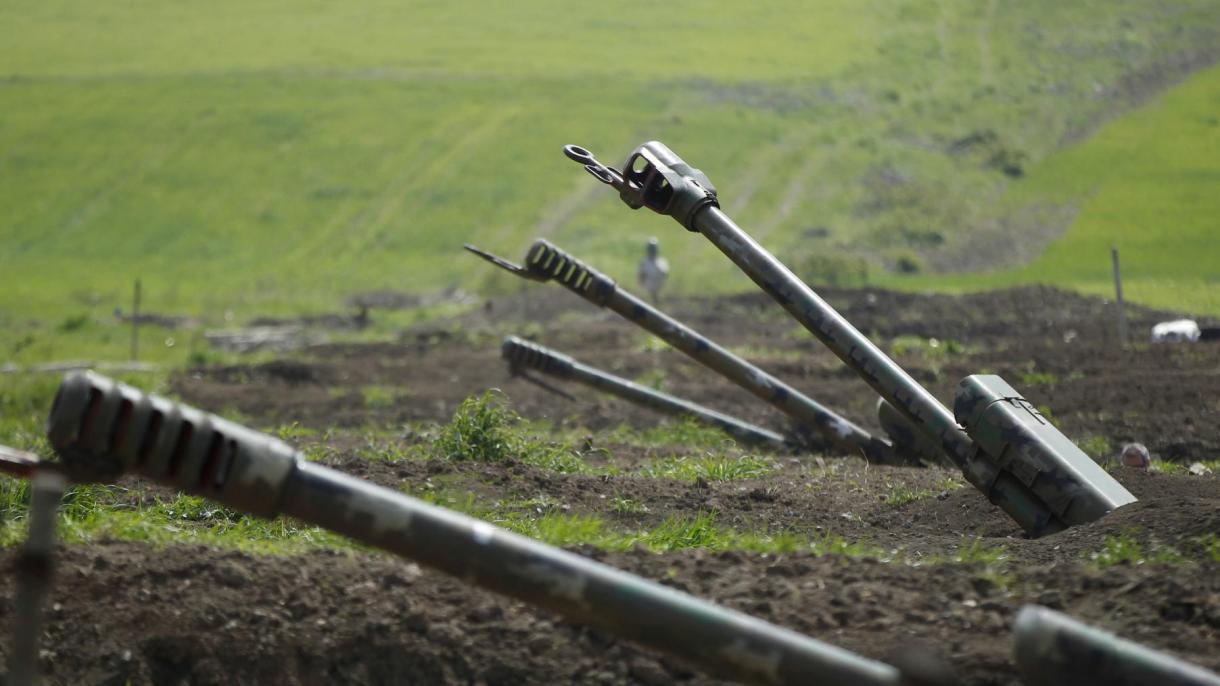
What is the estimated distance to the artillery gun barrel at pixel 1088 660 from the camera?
4.23 metres

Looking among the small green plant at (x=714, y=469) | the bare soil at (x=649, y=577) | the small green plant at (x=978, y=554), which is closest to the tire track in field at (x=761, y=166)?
the small green plant at (x=714, y=469)

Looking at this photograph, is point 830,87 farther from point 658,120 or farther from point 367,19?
point 367,19

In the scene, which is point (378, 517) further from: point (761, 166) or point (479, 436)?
point (761, 166)

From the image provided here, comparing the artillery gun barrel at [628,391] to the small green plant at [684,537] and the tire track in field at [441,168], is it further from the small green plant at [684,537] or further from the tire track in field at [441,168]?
the tire track in field at [441,168]

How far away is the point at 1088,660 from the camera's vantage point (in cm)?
423

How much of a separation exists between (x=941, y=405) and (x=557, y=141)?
164ft

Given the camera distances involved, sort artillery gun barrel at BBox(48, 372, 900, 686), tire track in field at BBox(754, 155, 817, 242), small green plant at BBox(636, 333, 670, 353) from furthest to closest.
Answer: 1. tire track in field at BBox(754, 155, 817, 242)
2. small green plant at BBox(636, 333, 670, 353)
3. artillery gun barrel at BBox(48, 372, 900, 686)

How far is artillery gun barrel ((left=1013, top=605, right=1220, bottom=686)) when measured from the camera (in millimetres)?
4227

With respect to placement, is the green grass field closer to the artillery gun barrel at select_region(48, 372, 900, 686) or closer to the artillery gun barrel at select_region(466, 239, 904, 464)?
the artillery gun barrel at select_region(466, 239, 904, 464)

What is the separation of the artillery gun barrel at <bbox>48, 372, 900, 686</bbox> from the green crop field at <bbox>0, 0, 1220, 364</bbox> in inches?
1079

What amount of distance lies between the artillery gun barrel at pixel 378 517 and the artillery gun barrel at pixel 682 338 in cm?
595

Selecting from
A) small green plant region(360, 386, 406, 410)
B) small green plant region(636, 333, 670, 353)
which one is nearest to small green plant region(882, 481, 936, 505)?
small green plant region(360, 386, 406, 410)

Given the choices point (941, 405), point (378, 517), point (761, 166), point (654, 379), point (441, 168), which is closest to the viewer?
point (378, 517)

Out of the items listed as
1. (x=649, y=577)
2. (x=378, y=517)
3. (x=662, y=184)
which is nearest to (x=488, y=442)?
(x=662, y=184)
